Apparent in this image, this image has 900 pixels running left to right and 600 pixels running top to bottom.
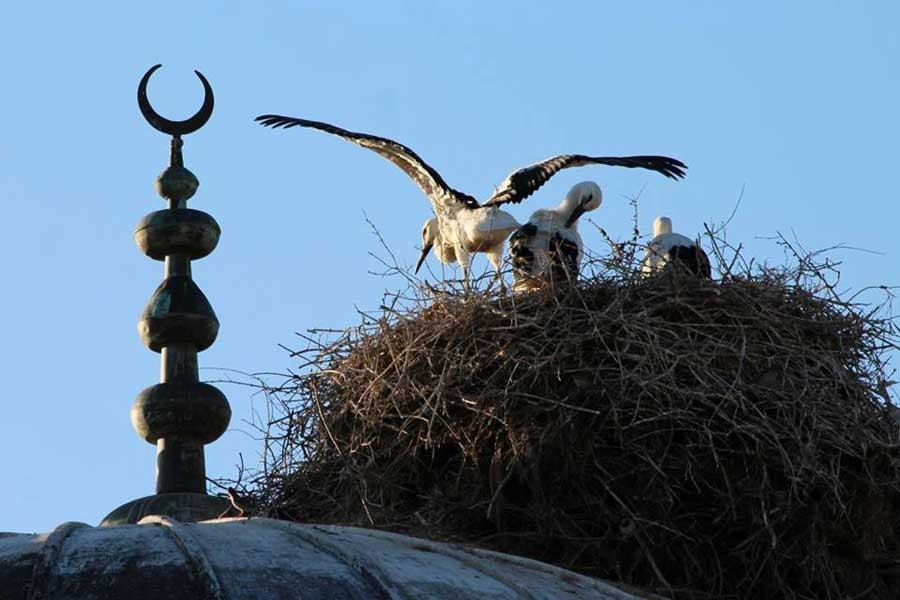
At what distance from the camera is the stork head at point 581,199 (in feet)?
46.2

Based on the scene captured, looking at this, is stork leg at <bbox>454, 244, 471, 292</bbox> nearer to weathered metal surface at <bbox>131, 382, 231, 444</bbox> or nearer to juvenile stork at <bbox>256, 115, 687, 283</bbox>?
juvenile stork at <bbox>256, 115, 687, 283</bbox>

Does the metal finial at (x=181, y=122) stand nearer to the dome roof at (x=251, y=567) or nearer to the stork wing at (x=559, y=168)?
the stork wing at (x=559, y=168)

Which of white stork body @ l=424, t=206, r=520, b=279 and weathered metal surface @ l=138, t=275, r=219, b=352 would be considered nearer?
white stork body @ l=424, t=206, r=520, b=279

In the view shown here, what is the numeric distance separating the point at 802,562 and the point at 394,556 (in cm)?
219

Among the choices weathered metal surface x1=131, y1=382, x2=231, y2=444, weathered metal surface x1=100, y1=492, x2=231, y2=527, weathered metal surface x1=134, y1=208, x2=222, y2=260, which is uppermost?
weathered metal surface x1=134, y1=208, x2=222, y2=260

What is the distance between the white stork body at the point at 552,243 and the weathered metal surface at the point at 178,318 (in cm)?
207

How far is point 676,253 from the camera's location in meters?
13.1

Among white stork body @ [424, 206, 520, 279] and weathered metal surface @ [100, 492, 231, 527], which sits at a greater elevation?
white stork body @ [424, 206, 520, 279]

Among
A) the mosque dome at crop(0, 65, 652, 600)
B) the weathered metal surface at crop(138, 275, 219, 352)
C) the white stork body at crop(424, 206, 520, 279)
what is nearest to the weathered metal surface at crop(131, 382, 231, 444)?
the weathered metal surface at crop(138, 275, 219, 352)

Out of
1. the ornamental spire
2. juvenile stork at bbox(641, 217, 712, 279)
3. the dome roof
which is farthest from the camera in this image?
the ornamental spire

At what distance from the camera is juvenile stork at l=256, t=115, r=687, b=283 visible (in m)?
13.8

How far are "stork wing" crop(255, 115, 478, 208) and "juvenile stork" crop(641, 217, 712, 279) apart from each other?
1.45m

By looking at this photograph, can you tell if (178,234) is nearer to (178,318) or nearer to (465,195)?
(178,318)

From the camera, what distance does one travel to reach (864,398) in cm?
1167
